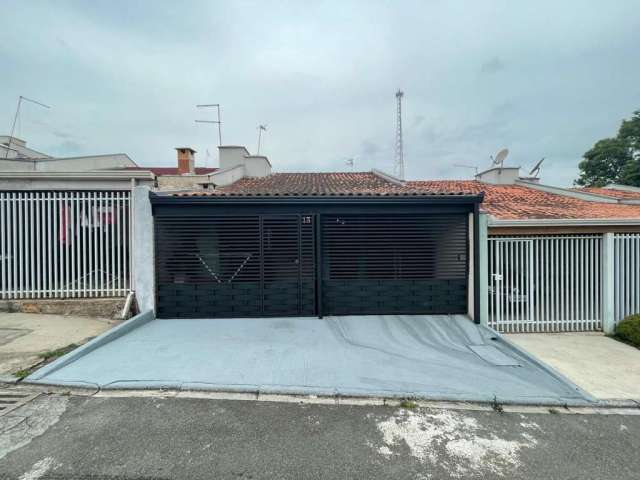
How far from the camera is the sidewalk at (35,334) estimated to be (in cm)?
449

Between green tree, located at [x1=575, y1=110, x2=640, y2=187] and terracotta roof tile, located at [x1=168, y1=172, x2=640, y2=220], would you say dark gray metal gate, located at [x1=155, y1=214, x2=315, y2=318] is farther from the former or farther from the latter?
green tree, located at [x1=575, y1=110, x2=640, y2=187]

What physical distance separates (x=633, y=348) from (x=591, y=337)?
2.06 feet

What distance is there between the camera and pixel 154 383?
3.97m

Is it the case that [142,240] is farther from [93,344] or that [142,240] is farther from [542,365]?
[542,365]

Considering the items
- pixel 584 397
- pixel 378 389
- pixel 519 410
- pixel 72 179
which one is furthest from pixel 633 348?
pixel 72 179

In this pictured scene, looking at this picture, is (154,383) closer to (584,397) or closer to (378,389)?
(378,389)

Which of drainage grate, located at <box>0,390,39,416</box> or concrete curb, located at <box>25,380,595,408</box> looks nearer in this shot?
drainage grate, located at <box>0,390,39,416</box>

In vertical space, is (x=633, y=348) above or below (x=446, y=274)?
below

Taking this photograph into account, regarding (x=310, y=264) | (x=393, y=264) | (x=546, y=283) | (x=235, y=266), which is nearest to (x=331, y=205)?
(x=310, y=264)

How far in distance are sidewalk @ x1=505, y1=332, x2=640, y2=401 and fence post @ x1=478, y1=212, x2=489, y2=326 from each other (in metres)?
0.67

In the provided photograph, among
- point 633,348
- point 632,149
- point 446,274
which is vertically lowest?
point 633,348

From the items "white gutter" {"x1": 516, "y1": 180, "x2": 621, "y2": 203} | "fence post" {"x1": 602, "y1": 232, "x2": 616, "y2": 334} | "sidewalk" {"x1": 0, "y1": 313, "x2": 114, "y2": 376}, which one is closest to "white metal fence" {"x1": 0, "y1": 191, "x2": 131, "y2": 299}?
"sidewalk" {"x1": 0, "y1": 313, "x2": 114, "y2": 376}

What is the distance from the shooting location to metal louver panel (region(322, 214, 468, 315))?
270 inches

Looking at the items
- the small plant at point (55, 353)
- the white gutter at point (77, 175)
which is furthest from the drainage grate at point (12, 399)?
the white gutter at point (77, 175)
